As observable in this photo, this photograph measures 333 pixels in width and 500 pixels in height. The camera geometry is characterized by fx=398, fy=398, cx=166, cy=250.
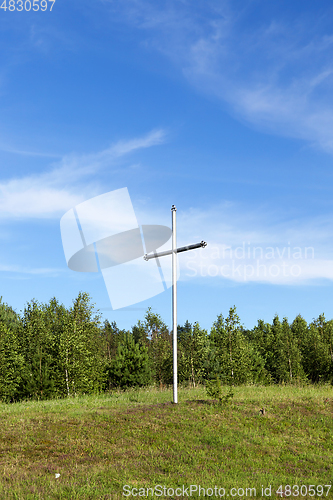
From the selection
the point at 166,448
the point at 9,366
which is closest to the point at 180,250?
the point at 166,448

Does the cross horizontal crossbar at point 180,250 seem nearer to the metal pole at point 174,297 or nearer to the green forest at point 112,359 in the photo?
the metal pole at point 174,297

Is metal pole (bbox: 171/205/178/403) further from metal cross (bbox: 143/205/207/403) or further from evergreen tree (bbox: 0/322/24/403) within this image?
evergreen tree (bbox: 0/322/24/403)

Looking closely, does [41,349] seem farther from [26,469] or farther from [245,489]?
[245,489]

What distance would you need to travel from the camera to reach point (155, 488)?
9.56 m

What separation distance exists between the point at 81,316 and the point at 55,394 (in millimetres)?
10219

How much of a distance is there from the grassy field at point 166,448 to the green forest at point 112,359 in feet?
59.8

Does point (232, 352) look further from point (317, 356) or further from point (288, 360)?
point (317, 356)

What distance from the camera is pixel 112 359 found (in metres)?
48.1

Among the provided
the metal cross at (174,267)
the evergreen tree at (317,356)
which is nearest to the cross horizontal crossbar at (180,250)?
the metal cross at (174,267)

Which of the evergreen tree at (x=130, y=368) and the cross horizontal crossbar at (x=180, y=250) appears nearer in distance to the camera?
the cross horizontal crossbar at (x=180, y=250)

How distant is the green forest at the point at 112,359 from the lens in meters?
39.6

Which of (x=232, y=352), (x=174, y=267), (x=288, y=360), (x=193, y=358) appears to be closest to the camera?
(x=174, y=267)

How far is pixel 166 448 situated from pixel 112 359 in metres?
36.9

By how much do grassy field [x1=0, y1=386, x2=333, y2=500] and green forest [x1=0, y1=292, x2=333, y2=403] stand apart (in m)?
18.2
